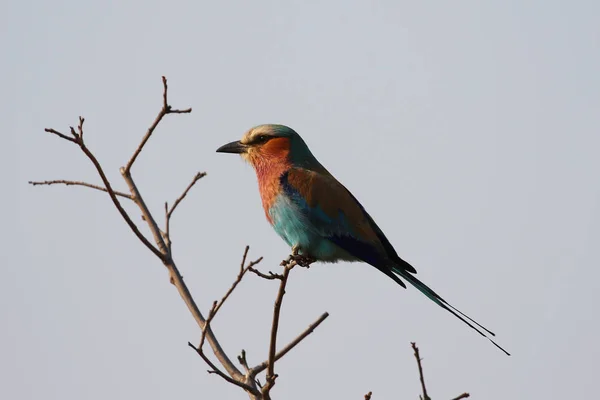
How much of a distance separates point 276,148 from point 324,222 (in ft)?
2.78

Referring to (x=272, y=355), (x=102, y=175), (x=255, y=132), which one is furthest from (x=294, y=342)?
(x=255, y=132)

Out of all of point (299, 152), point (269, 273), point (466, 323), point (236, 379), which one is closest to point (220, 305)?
point (236, 379)

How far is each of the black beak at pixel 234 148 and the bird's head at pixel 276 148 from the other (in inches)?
1.8

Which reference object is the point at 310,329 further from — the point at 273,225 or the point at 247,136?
the point at 247,136

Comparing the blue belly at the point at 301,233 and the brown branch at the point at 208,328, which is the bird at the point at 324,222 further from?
the brown branch at the point at 208,328

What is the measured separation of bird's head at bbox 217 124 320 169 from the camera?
659 centimetres

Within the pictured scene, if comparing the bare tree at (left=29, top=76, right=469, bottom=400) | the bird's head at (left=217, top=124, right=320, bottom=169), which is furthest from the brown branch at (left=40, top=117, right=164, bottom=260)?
the bird's head at (left=217, top=124, right=320, bottom=169)

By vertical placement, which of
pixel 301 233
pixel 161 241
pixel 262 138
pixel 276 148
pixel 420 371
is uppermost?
pixel 262 138

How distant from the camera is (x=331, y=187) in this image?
20.6 feet

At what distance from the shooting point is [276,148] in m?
6.64

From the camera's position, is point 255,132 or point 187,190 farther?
point 255,132

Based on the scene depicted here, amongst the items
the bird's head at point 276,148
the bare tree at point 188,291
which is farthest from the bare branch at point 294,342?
the bird's head at point 276,148

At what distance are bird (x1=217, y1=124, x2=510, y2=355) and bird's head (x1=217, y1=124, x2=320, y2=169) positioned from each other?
10 cm

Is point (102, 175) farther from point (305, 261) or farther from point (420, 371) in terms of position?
point (305, 261)
